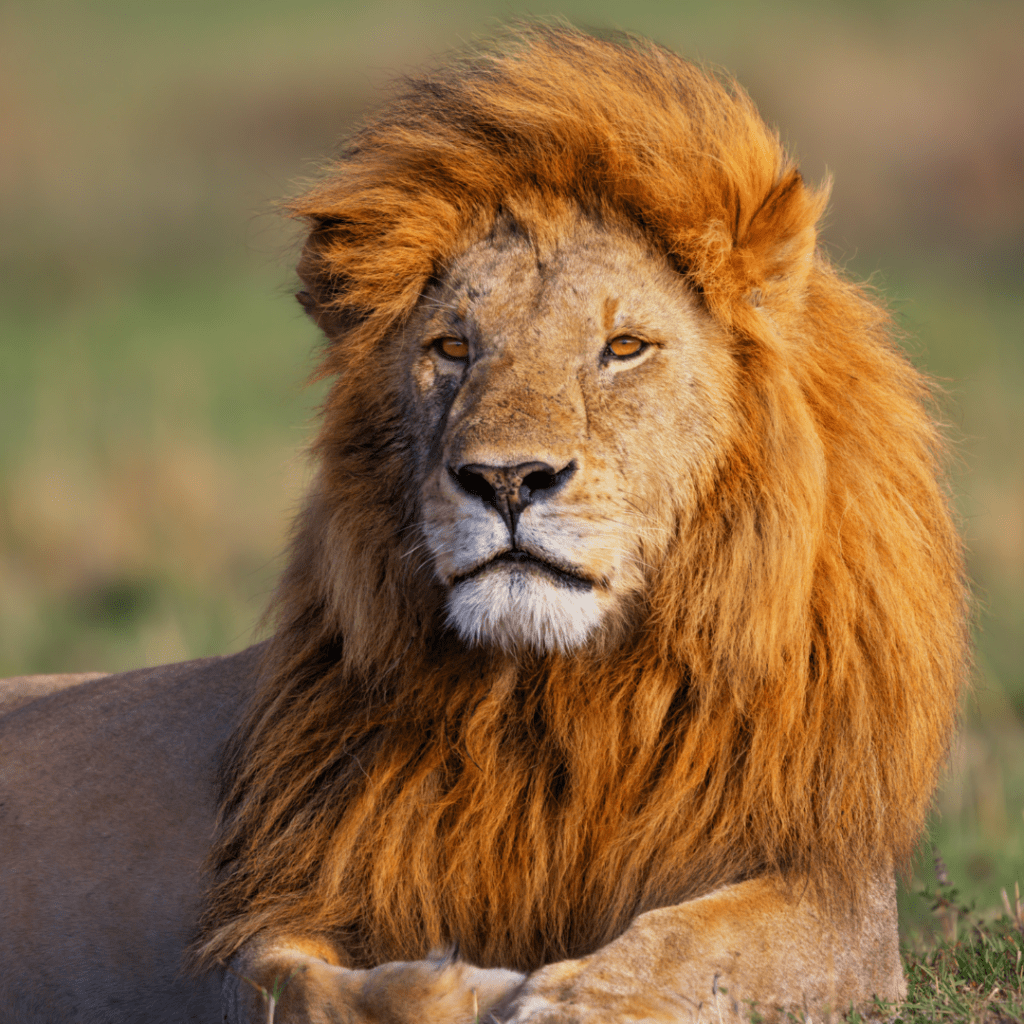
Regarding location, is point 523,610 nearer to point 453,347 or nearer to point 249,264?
point 453,347

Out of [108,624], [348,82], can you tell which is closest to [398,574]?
[108,624]

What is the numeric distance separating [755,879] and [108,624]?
6956mm

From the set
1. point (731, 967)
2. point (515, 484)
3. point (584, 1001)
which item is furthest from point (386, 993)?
point (515, 484)

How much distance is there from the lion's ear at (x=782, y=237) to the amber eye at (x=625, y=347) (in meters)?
0.30

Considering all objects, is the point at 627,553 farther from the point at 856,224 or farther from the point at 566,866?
the point at 856,224

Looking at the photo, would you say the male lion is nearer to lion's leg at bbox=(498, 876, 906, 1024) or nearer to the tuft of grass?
lion's leg at bbox=(498, 876, 906, 1024)

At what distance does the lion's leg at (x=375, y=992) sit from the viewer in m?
2.99

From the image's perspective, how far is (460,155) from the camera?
12.1 feet

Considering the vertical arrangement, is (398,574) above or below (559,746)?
above

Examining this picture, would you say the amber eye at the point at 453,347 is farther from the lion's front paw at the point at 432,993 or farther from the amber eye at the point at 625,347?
the lion's front paw at the point at 432,993

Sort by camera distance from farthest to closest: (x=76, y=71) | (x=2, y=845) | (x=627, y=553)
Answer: (x=76, y=71), (x=2, y=845), (x=627, y=553)

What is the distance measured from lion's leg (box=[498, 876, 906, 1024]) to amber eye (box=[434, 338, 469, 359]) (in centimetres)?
128

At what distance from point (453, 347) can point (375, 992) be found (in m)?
1.40

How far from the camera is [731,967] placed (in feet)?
10.3
